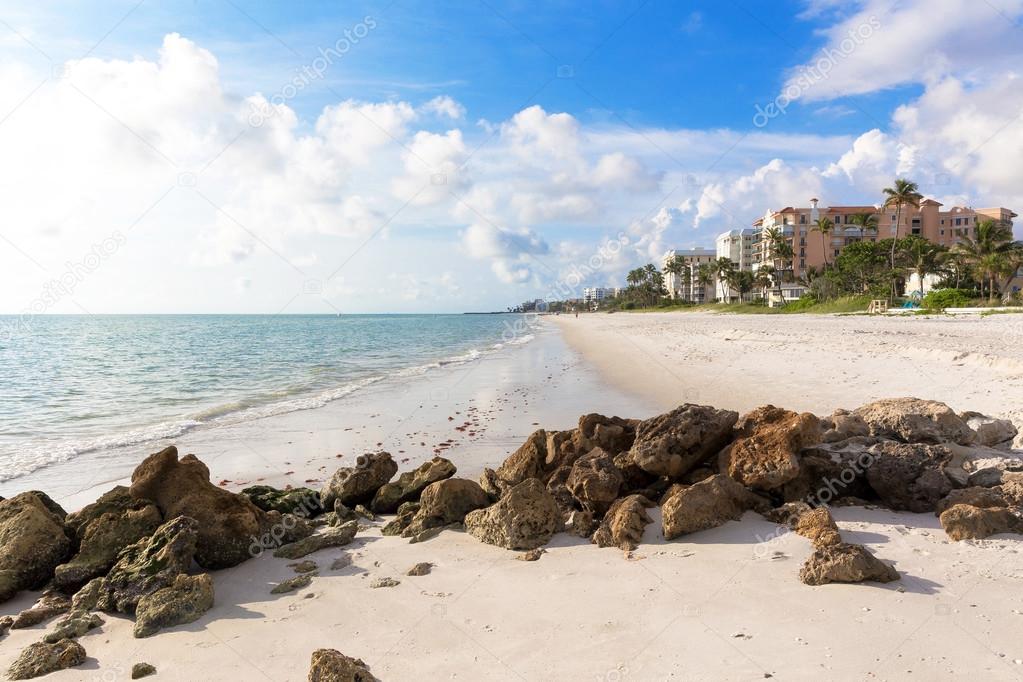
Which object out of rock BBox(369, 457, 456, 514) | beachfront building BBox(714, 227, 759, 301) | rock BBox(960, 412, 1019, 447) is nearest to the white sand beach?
rock BBox(369, 457, 456, 514)

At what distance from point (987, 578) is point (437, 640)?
4.57 meters

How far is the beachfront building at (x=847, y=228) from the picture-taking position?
363ft

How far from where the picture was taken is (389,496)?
850cm

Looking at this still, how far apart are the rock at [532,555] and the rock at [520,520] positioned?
15 cm

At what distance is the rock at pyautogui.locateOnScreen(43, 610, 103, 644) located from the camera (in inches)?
209

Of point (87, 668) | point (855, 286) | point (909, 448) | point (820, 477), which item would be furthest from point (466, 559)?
point (855, 286)

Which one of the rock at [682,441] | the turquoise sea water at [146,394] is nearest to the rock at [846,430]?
the rock at [682,441]

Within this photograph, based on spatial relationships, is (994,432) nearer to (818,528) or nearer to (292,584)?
(818,528)

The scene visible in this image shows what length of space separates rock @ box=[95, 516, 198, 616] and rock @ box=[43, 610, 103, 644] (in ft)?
0.57

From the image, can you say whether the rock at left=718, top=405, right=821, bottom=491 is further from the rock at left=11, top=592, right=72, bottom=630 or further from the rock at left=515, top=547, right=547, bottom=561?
the rock at left=11, top=592, right=72, bottom=630

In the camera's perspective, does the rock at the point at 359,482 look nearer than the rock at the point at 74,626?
No

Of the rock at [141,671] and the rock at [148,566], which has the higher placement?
the rock at [148,566]

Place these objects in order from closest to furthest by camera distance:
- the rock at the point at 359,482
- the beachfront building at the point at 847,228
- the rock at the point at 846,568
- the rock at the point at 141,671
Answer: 1. the rock at the point at 141,671
2. the rock at the point at 846,568
3. the rock at the point at 359,482
4. the beachfront building at the point at 847,228

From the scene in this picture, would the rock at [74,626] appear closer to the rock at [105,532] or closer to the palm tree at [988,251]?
the rock at [105,532]
